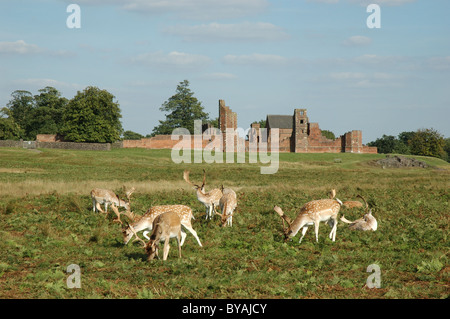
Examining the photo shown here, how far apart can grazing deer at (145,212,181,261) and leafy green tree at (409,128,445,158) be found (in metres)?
123

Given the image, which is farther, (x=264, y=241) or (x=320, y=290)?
(x=264, y=241)

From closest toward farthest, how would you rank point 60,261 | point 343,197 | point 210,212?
point 60,261 < point 210,212 < point 343,197

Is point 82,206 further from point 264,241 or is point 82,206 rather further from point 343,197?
point 343,197

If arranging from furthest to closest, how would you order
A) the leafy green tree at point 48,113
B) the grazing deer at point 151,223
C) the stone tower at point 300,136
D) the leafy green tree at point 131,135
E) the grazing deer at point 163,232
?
the leafy green tree at point 131,135 → the leafy green tree at point 48,113 → the stone tower at point 300,136 → the grazing deer at point 151,223 → the grazing deer at point 163,232

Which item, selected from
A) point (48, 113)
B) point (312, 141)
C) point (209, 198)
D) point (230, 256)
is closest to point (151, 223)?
point (230, 256)

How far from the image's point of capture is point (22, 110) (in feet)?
448

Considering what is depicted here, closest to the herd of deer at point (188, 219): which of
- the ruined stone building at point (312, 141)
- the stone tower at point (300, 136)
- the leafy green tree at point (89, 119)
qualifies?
the leafy green tree at point (89, 119)

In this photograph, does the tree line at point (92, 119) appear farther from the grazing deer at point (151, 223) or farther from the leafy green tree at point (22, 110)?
the grazing deer at point (151, 223)

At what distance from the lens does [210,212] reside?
19594 millimetres

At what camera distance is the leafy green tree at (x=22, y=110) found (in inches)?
4953

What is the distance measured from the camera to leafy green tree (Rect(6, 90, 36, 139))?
12581 cm

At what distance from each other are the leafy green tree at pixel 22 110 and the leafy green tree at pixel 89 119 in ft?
95.9
